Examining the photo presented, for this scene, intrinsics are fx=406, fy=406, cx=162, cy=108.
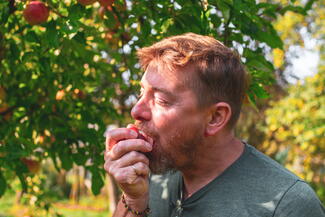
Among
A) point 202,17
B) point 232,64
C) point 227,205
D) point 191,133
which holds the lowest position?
point 227,205

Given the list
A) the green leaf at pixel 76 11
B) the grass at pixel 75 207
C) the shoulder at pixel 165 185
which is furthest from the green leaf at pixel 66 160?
the grass at pixel 75 207

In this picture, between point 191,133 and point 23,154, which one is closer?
point 191,133

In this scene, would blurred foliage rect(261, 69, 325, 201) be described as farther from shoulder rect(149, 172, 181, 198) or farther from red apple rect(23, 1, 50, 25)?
red apple rect(23, 1, 50, 25)

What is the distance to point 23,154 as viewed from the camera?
1921 millimetres

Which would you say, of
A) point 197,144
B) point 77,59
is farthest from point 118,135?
point 77,59

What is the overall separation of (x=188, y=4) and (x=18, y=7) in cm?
85

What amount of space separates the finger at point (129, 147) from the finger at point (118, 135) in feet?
0.10

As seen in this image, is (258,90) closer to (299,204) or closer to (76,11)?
(299,204)

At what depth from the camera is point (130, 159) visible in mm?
1447

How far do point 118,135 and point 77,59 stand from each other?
3.51 ft

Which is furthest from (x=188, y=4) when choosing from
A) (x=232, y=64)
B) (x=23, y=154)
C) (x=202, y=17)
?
(x=23, y=154)

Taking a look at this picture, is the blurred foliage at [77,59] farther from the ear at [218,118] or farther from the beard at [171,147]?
the beard at [171,147]

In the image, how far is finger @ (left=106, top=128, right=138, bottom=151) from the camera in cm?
149

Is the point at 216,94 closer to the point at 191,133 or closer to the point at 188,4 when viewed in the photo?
the point at 191,133
